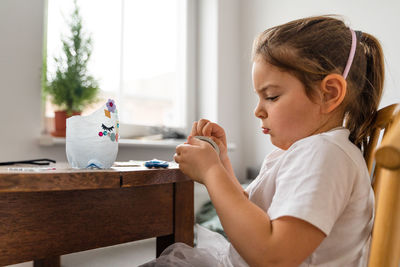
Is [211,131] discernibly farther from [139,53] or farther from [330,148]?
[139,53]

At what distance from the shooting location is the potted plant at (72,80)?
4.43 ft

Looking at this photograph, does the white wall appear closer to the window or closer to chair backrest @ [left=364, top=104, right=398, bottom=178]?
the window

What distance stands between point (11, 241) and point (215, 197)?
13.6 inches

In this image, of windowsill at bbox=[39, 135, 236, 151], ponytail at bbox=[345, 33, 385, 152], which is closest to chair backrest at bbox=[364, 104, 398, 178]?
ponytail at bbox=[345, 33, 385, 152]

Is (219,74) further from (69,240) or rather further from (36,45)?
(69,240)

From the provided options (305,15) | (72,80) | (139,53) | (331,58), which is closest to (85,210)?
(331,58)

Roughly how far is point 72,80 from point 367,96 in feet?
3.82

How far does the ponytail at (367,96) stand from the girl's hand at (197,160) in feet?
0.99

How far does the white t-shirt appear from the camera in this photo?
0.46 meters

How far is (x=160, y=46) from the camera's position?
6.79 ft

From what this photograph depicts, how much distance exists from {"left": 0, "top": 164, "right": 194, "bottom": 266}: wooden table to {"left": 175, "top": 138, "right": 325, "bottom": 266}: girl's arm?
0.15 m

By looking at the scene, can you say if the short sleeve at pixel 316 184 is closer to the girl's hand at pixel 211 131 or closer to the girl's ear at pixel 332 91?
the girl's ear at pixel 332 91

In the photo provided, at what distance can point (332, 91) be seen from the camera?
1.97 ft

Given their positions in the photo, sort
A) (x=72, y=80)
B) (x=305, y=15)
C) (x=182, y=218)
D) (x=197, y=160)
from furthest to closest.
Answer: (x=305, y=15), (x=72, y=80), (x=182, y=218), (x=197, y=160)
